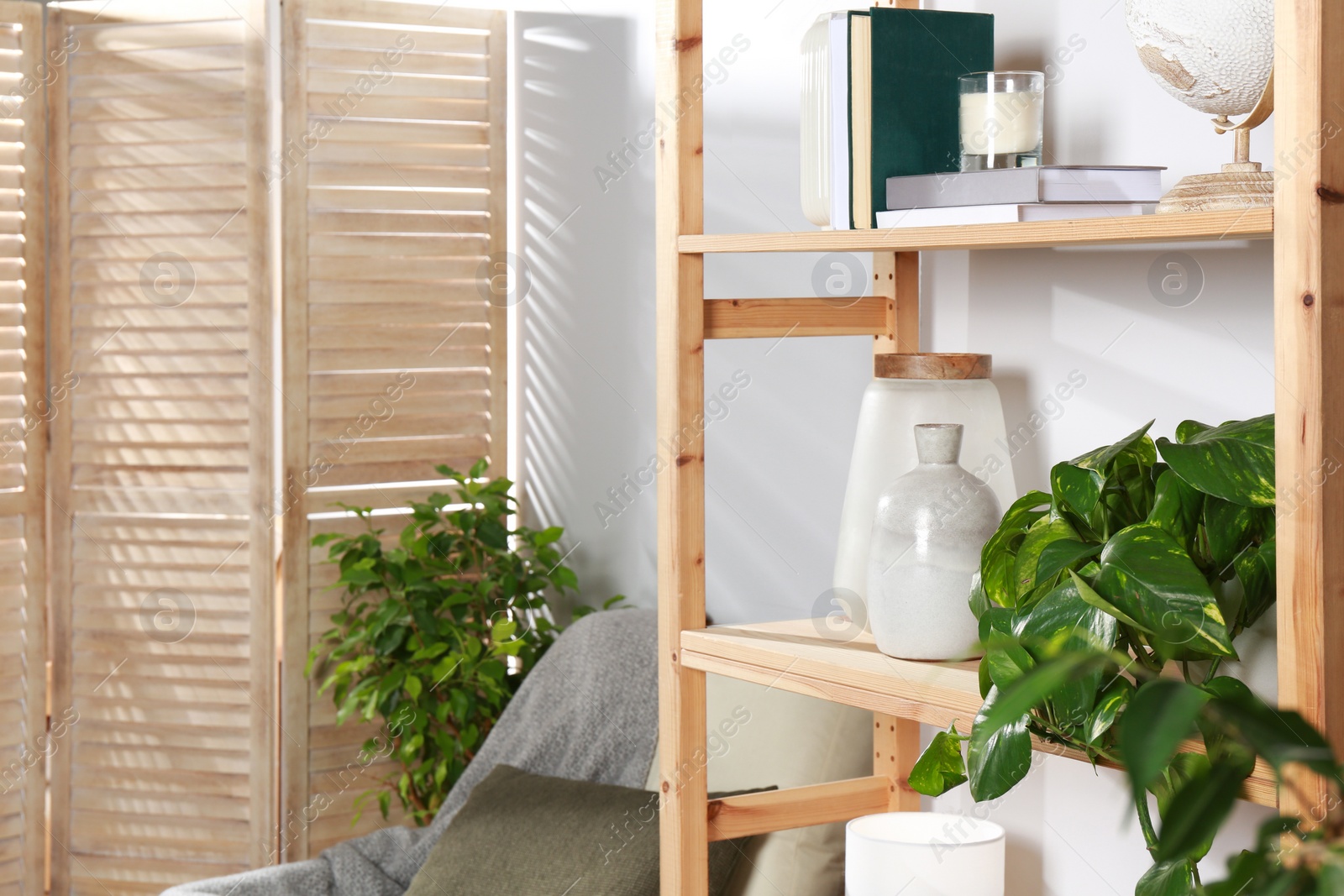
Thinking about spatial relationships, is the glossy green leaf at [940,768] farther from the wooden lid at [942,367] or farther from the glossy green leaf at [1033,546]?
the wooden lid at [942,367]

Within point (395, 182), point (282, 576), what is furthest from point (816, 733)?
point (395, 182)

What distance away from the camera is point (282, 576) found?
243 centimetres

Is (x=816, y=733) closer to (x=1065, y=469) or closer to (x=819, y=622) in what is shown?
(x=819, y=622)

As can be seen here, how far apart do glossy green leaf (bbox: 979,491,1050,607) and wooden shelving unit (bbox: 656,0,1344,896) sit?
0.32 feet

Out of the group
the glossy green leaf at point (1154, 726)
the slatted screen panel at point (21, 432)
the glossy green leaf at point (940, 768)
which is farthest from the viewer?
the slatted screen panel at point (21, 432)

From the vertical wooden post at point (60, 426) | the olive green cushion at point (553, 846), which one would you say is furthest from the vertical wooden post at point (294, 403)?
the olive green cushion at point (553, 846)

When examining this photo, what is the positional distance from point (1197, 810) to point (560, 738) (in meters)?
1.80

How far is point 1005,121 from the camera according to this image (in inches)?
41.8

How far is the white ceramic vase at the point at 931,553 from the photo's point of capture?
41.1 inches

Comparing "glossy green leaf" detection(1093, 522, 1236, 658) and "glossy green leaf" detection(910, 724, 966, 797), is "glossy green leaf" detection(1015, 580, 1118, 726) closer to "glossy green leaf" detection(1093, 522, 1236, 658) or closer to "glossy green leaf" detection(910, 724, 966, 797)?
"glossy green leaf" detection(1093, 522, 1236, 658)

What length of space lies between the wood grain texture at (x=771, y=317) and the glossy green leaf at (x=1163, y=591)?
21.5 inches

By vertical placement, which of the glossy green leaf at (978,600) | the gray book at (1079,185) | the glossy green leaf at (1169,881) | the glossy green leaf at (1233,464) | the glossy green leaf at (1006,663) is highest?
the gray book at (1079,185)

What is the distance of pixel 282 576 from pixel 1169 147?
1.86m

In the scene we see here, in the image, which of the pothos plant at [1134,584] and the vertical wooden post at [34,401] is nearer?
the pothos plant at [1134,584]
